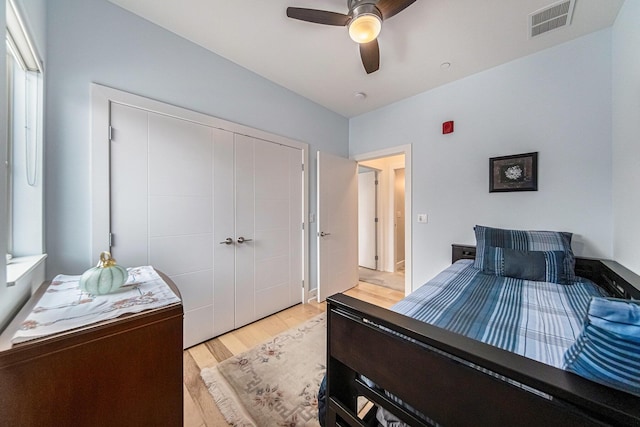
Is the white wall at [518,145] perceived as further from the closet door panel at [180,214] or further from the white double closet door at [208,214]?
the closet door panel at [180,214]

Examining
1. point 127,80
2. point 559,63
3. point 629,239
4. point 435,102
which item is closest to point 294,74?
point 127,80

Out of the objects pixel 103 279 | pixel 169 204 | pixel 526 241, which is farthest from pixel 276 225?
pixel 526 241

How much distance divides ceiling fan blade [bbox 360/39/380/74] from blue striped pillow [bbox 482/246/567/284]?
1833 mm

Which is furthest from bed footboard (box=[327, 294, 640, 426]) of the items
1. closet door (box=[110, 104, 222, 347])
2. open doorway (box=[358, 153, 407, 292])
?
open doorway (box=[358, 153, 407, 292])

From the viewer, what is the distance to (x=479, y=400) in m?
0.56

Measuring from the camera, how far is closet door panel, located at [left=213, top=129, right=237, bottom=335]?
2.13 m

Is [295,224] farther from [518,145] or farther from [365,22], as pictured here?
[518,145]

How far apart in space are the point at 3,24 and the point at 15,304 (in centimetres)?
111

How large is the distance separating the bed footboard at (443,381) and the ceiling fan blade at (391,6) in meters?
1.69

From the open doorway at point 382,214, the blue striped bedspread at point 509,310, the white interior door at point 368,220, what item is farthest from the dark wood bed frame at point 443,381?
the white interior door at point 368,220

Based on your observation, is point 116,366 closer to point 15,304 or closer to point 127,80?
point 15,304

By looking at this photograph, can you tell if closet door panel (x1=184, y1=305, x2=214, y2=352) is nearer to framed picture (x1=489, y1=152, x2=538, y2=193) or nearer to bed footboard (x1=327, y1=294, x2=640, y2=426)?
bed footboard (x1=327, y1=294, x2=640, y2=426)

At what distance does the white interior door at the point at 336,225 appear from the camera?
2.99m

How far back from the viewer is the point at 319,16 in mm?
1464
